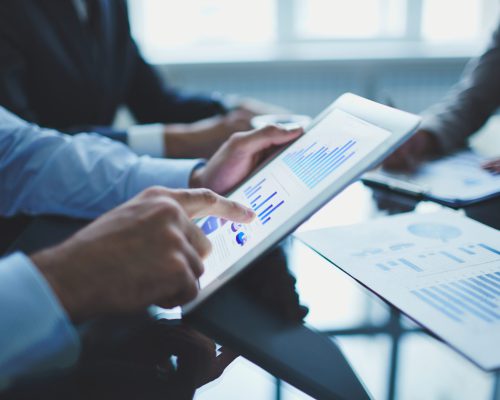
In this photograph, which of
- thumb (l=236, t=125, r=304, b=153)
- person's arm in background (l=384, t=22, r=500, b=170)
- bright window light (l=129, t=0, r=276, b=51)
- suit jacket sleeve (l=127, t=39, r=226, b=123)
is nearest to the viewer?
thumb (l=236, t=125, r=304, b=153)

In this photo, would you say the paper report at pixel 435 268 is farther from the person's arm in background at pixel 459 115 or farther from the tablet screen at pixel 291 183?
the person's arm in background at pixel 459 115

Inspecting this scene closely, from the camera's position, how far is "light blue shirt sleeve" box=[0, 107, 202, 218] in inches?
28.4

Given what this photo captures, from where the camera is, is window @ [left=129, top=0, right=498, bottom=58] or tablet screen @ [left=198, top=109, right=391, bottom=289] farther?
window @ [left=129, top=0, right=498, bottom=58]

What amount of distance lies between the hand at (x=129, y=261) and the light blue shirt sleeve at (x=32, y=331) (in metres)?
0.01

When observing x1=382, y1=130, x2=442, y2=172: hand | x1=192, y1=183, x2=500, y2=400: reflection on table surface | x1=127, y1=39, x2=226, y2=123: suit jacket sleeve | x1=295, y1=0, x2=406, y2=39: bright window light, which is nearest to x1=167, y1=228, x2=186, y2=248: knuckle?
x1=192, y1=183, x2=500, y2=400: reflection on table surface

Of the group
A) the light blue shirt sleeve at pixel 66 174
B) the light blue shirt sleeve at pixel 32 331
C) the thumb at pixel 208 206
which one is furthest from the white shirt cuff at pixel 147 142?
the light blue shirt sleeve at pixel 32 331

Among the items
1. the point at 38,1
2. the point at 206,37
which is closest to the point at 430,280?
the point at 38,1

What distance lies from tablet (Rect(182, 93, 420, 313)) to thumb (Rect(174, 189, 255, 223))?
2 cm

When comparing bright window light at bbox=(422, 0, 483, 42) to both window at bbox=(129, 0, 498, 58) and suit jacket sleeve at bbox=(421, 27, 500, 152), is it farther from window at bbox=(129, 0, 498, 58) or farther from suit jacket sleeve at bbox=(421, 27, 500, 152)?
suit jacket sleeve at bbox=(421, 27, 500, 152)

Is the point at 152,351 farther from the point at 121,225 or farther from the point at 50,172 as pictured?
the point at 50,172

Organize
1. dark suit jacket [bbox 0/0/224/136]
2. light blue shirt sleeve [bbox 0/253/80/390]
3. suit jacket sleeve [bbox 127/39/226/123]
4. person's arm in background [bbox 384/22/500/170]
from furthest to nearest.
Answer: suit jacket sleeve [bbox 127/39/226/123]
dark suit jacket [bbox 0/0/224/136]
person's arm in background [bbox 384/22/500/170]
light blue shirt sleeve [bbox 0/253/80/390]

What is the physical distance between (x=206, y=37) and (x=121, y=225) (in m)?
2.44

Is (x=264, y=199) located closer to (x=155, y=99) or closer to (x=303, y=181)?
(x=303, y=181)

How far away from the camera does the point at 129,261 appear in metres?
0.38
